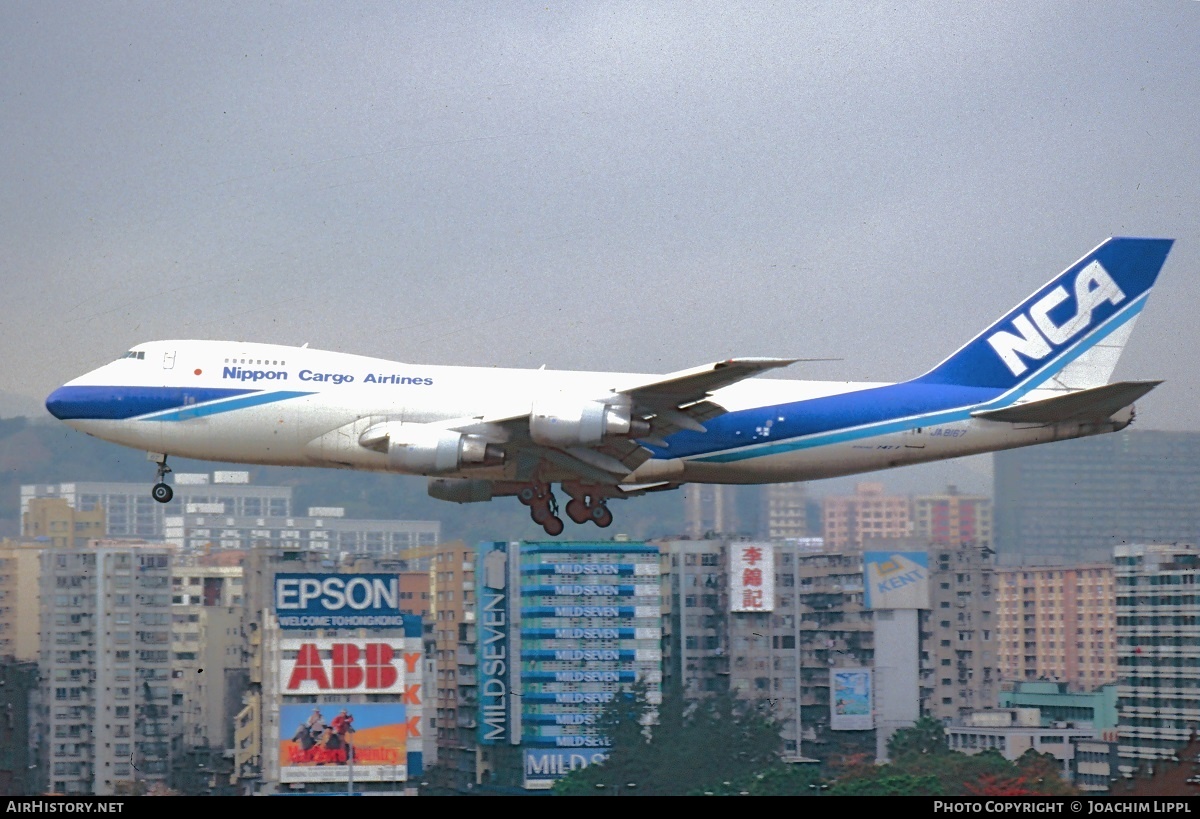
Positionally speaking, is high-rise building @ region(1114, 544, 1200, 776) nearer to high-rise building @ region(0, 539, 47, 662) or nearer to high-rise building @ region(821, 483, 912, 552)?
high-rise building @ region(821, 483, 912, 552)

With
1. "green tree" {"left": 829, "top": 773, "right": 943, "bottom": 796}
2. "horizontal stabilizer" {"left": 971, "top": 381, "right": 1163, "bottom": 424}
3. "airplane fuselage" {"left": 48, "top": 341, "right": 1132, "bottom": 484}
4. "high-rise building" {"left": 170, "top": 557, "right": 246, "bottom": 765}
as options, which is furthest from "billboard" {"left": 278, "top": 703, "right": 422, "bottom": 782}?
"horizontal stabilizer" {"left": 971, "top": 381, "right": 1163, "bottom": 424}

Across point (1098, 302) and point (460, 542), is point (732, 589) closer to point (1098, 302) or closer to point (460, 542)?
point (460, 542)

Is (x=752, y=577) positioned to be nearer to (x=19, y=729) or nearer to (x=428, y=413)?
(x=19, y=729)

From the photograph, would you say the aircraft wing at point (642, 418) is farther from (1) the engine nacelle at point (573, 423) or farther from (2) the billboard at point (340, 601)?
(2) the billboard at point (340, 601)

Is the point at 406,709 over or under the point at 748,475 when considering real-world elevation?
under

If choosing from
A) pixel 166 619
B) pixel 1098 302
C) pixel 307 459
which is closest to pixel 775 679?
pixel 166 619
